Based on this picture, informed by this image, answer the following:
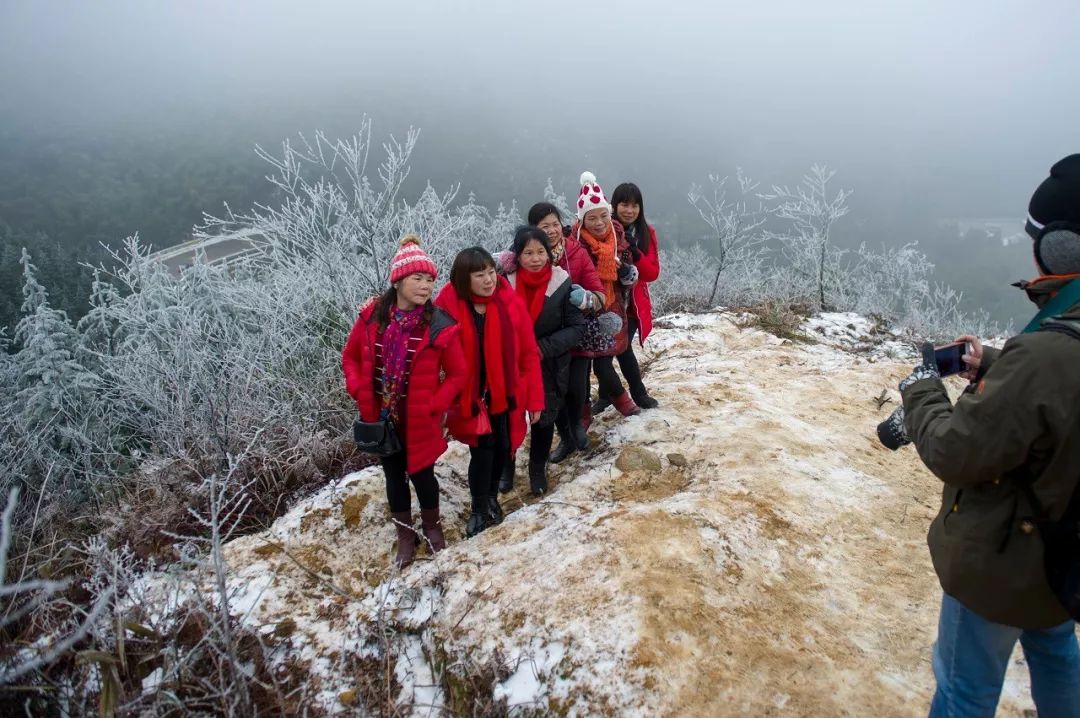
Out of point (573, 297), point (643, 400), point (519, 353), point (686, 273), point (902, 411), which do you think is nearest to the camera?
point (902, 411)

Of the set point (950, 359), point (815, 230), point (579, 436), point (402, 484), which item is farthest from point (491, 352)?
point (815, 230)

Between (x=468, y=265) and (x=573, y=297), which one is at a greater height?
(x=468, y=265)

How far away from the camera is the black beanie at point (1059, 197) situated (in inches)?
51.9

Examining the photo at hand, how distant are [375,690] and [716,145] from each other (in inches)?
4553

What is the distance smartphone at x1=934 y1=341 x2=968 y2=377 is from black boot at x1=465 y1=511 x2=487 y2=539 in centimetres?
231

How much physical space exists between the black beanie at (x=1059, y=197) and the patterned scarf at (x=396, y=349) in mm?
2148

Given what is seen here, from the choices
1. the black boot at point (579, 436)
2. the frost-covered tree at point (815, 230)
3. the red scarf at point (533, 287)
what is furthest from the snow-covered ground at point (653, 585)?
the frost-covered tree at point (815, 230)

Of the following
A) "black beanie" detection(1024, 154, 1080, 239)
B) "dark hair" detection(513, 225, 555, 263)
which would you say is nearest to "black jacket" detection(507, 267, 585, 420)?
"dark hair" detection(513, 225, 555, 263)

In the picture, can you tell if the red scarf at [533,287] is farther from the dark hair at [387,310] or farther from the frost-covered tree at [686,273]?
the frost-covered tree at [686,273]

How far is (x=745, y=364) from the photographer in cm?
542

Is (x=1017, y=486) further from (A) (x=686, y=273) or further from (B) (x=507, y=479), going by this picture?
(A) (x=686, y=273)

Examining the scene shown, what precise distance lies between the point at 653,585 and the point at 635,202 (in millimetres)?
2461

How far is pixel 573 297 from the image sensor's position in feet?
10.6

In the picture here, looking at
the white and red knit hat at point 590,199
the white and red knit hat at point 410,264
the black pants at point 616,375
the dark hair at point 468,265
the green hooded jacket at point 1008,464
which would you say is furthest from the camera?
the black pants at point 616,375
